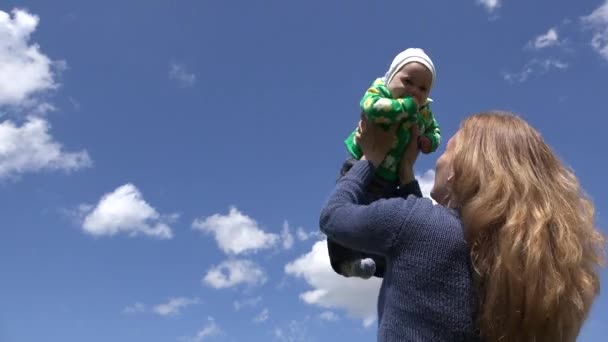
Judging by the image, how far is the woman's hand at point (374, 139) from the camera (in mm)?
3551

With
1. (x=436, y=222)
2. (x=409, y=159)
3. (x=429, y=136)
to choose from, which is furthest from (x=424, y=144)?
(x=436, y=222)

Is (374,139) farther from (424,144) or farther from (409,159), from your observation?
(424,144)

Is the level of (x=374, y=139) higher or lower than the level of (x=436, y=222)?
higher

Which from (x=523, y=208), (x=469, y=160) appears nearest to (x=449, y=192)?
(x=469, y=160)

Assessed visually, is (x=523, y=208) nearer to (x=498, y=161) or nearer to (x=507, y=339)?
(x=498, y=161)

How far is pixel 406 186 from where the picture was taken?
380cm

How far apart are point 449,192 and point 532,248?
49cm

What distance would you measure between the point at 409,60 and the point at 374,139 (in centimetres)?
78

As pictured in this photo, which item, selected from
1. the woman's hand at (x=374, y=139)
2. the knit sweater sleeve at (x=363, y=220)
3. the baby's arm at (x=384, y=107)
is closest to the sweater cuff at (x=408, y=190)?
the woman's hand at (x=374, y=139)

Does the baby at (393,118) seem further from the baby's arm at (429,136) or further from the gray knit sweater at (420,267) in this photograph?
the gray knit sweater at (420,267)

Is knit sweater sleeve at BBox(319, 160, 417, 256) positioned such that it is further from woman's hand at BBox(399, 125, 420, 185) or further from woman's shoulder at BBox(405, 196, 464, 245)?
woman's hand at BBox(399, 125, 420, 185)

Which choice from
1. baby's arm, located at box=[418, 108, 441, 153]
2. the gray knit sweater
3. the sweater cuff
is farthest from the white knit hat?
the gray knit sweater

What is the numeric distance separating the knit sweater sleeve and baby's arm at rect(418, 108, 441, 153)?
1133 millimetres

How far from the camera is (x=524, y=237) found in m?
2.58
